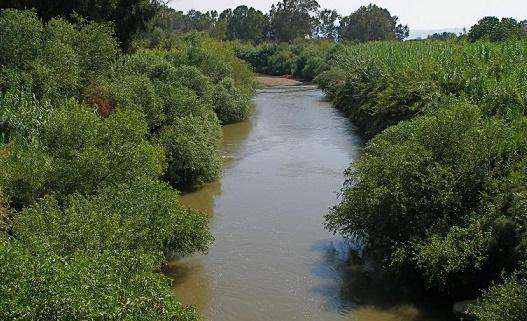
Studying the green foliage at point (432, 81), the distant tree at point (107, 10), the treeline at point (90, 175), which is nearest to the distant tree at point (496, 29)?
the green foliage at point (432, 81)

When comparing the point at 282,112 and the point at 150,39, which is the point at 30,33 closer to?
the point at 282,112

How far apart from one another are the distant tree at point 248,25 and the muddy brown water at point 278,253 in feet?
280

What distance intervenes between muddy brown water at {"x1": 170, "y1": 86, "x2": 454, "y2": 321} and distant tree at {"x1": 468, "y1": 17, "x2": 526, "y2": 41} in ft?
101

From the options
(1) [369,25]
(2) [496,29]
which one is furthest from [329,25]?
(2) [496,29]

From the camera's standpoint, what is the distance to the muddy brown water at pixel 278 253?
15.5m

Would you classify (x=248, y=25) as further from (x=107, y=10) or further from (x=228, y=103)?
(x=107, y=10)

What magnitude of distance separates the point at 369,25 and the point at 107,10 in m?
→ 94.2

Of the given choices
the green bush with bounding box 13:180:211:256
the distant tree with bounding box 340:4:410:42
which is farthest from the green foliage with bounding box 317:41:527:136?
the distant tree with bounding box 340:4:410:42

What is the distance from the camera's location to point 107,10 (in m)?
33.4

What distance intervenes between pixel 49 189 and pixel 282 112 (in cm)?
3267

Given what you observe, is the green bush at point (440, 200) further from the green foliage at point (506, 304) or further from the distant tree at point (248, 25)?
Result: the distant tree at point (248, 25)

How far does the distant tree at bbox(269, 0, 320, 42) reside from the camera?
391 feet

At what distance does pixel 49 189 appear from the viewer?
16.9 meters

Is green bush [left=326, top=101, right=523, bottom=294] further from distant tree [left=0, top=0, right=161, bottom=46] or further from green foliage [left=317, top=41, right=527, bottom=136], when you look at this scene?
distant tree [left=0, top=0, right=161, bottom=46]
